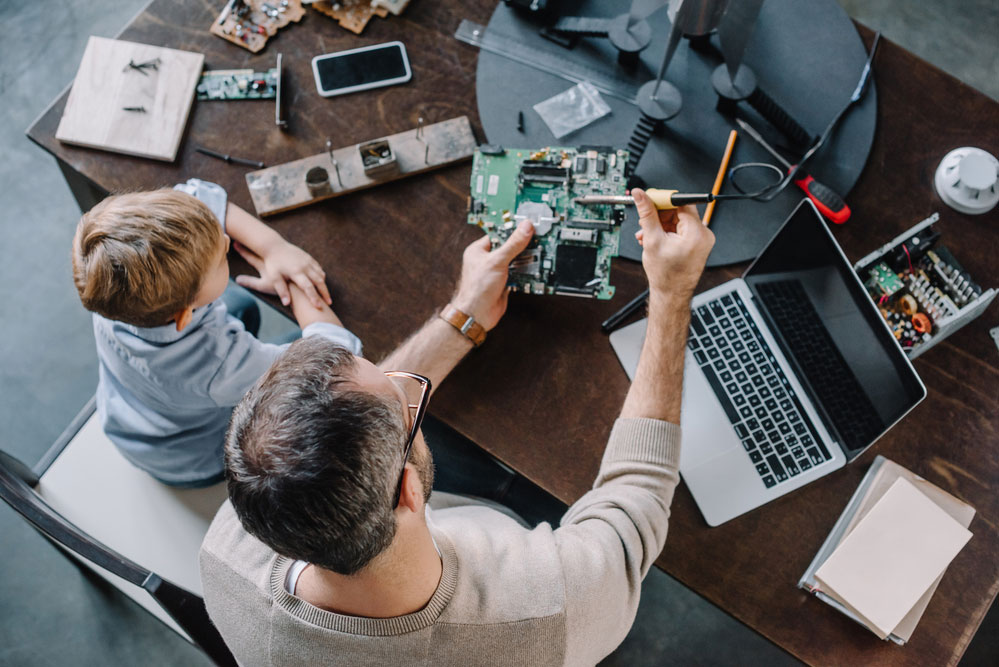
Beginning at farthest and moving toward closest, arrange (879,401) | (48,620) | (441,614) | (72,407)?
(72,407) < (48,620) < (879,401) < (441,614)

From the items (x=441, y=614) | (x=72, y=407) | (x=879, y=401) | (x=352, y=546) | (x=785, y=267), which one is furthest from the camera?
(x=72, y=407)

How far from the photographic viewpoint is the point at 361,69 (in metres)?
1.65

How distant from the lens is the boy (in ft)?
4.19

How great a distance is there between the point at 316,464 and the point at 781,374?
956 millimetres

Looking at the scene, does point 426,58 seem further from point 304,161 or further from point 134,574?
point 134,574

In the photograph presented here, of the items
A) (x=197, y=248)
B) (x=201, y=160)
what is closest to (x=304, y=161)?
(x=201, y=160)

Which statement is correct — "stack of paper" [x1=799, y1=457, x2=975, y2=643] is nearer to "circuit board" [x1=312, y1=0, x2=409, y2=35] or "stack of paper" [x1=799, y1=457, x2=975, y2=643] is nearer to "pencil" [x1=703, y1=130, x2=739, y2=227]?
"pencil" [x1=703, y1=130, x2=739, y2=227]

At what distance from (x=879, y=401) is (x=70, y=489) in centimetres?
166

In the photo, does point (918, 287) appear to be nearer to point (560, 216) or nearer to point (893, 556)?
point (893, 556)

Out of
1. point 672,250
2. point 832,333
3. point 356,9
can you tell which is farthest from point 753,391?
point 356,9

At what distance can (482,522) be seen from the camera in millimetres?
1299

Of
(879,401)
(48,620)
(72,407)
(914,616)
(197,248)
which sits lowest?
(48,620)

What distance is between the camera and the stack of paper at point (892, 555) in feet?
4.20

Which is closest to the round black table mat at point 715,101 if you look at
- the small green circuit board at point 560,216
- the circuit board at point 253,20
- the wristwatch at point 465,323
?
the small green circuit board at point 560,216
